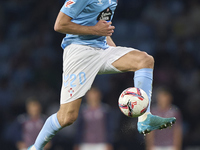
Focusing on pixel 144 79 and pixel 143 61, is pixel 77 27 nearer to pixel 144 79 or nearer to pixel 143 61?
pixel 143 61

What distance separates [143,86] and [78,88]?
759mm

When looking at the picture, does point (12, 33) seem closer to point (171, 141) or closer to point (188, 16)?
point (188, 16)

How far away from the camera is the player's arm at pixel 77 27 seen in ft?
16.3

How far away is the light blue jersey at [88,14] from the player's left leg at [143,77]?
418 millimetres

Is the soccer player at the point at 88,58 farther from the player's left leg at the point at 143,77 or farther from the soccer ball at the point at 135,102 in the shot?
the soccer ball at the point at 135,102

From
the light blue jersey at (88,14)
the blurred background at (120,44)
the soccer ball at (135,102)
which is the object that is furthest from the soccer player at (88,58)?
the blurred background at (120,44)

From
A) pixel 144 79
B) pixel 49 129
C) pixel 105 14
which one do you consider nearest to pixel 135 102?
pixel 144 79

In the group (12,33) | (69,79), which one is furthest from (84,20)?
(12,33)

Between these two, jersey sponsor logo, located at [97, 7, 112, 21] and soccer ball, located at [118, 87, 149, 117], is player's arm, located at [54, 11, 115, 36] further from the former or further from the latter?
soccer ball, located at [118, 87, 149, 117]

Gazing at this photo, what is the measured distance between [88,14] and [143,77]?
96 cm

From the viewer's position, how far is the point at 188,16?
434 inches

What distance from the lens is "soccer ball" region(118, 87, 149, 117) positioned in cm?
477

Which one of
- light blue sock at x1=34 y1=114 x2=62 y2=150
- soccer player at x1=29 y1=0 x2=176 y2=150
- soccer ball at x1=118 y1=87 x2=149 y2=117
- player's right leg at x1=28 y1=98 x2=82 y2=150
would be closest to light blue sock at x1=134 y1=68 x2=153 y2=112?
soccer player at x1=29 y1=0 x2=176 y2=150

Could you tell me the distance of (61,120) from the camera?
5.29m
